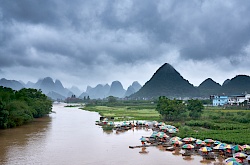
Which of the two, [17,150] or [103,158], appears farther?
[17,150]

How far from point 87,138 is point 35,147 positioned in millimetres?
5138

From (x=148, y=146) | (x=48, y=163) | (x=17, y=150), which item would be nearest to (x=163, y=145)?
(x=148, y=146)

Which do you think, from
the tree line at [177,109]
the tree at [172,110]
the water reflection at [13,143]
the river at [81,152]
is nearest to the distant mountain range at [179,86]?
the tree line at [177,109]

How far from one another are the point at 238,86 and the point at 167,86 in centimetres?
3352

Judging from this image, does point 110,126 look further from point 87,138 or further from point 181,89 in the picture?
point 181,89

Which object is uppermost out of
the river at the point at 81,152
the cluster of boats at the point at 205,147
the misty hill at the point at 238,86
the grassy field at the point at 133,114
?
the misty hill at the point at 238,86

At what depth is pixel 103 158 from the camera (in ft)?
52.3

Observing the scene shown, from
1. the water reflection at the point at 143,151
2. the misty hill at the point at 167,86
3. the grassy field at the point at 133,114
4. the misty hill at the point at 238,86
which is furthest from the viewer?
the misty hill at the point at 167,86

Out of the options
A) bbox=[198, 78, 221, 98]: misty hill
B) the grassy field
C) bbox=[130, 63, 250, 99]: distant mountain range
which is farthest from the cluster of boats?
bbox=[198, 78, 221, 98]: misty hill

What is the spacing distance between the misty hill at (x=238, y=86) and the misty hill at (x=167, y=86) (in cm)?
1545

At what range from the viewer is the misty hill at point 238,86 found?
109 m

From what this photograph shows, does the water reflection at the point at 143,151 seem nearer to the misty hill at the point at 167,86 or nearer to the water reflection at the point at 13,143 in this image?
the water reflection at the point at 13,143

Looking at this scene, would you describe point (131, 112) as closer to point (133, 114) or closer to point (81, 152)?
point (133, 114)

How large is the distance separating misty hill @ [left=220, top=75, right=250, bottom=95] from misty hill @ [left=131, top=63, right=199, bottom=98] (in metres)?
15.5
